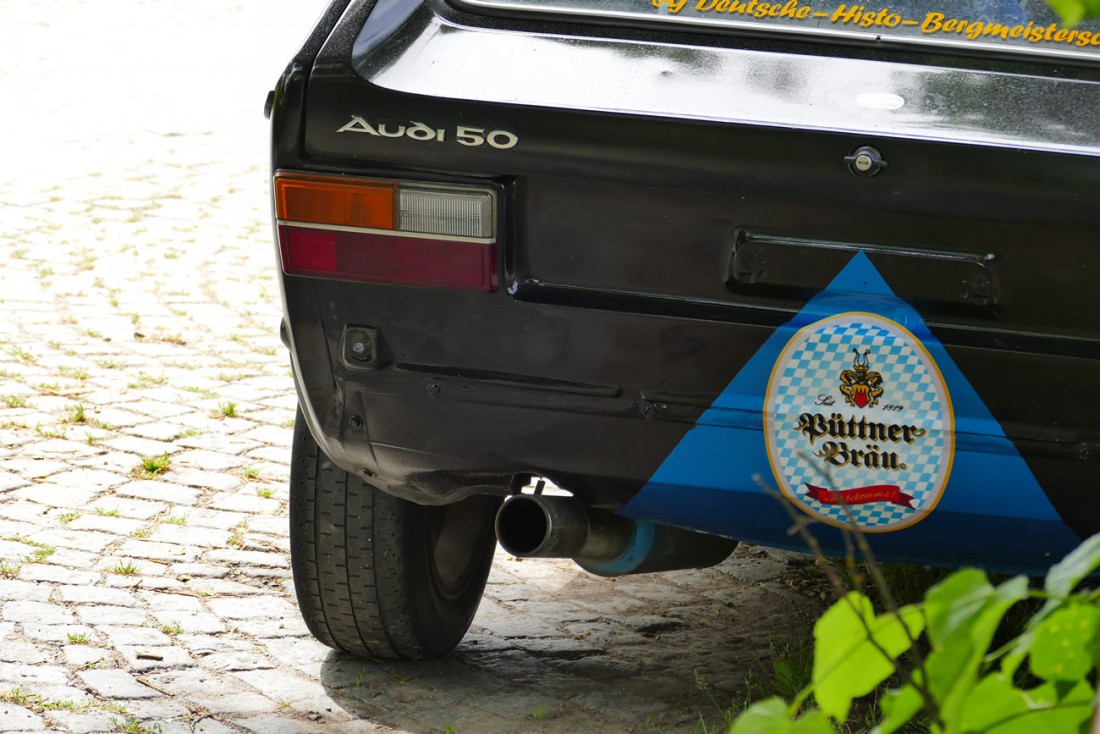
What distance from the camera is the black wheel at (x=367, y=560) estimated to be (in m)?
3.20

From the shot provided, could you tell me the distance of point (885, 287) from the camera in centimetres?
247

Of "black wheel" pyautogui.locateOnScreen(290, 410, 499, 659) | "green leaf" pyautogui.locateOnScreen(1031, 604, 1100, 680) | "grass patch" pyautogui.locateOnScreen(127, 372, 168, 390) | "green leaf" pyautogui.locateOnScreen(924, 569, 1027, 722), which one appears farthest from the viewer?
"grass patch" pyautogui.locateOnScreen(127, 372, 168, 390)

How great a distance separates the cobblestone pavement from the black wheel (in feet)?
0.42

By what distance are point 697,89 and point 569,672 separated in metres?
1.56

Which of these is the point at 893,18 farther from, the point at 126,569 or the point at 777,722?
the point at 126,569

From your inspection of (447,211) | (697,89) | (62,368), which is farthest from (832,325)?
(62,368)

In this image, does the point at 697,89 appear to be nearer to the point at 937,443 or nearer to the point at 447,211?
the point at 447,211

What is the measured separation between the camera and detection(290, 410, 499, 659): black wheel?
3.20 meters

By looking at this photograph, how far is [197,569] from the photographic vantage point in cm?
401

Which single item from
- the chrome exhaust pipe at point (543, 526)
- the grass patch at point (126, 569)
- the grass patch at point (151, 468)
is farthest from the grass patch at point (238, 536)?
the chrome exhaust pipe at point (543, 526)

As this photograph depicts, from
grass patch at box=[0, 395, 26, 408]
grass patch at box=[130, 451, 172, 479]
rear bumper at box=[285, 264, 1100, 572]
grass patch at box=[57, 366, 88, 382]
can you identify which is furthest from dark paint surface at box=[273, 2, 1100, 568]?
grass patch at box=[57, 366, 88, 382]

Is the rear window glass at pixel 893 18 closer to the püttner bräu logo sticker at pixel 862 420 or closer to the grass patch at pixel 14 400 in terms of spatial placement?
the püttner bräu logo sticker at pixel 862 420

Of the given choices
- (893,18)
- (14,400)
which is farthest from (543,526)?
(14,400)

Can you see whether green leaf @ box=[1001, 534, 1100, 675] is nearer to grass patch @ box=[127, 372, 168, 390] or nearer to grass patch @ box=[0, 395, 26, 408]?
grass patch @ box=[0, 395, 26, 408]
